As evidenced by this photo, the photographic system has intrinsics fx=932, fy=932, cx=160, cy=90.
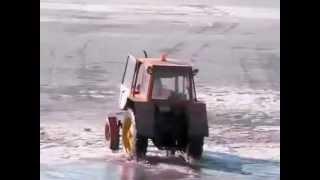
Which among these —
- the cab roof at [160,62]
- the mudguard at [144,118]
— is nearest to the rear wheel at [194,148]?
the mudguard at [144,118]

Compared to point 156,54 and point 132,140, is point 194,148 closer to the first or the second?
point 132,140

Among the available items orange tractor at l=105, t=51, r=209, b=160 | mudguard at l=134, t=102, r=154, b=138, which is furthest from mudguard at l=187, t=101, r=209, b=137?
mudguard at l=134, t=102, r=154, b=138

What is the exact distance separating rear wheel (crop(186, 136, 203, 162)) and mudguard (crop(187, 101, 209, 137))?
0.02 metres

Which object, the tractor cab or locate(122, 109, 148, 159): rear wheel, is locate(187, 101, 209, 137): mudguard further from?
locate(122, 109, 148, 159): rear wheel

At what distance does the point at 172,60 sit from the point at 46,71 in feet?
1.48

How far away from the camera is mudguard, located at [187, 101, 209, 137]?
3.33 metres

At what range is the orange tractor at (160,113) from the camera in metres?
3.31

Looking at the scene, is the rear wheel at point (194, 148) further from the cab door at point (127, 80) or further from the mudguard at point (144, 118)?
the cab door at point (127, 80)
